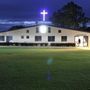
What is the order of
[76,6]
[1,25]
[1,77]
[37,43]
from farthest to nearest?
[76,6]
[1,25]
[37,43]
[1,77]

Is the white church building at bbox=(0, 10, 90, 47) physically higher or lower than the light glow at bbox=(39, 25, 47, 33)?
lower

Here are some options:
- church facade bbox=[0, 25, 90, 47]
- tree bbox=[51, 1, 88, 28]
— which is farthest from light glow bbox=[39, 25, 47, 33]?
tree bbox=[51, 1, 88, 28]

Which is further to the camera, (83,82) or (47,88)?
(83,82)

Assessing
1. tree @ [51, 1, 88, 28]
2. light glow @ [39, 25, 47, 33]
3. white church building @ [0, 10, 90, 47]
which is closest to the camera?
white church building @ [0, 10, 90, 47]

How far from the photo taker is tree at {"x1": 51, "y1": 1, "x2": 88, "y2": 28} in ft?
331

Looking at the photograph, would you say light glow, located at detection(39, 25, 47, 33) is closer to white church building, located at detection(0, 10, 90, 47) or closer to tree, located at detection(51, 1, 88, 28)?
white church building, located at detection(0, 10, 90, 47)

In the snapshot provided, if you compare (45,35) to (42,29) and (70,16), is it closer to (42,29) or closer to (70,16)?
(42,29)

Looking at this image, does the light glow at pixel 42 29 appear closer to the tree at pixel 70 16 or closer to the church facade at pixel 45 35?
the church facade at pixel 45 35

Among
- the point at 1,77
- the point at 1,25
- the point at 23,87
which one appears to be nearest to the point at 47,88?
the point at 23,87

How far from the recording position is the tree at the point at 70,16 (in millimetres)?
100812

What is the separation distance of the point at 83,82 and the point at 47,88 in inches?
82.1

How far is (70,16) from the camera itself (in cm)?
10175

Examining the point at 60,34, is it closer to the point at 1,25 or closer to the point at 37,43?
the point at 37,43

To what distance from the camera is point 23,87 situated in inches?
536
